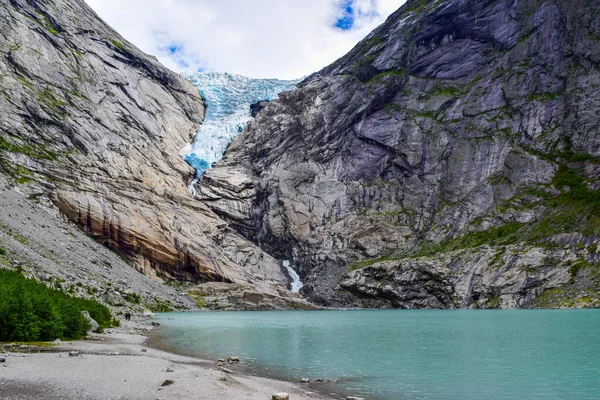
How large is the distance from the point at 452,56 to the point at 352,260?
7080cm

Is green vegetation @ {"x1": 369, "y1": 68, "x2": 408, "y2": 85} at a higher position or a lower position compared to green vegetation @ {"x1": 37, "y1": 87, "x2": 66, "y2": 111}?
higher

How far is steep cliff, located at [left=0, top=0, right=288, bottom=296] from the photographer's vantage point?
101 m

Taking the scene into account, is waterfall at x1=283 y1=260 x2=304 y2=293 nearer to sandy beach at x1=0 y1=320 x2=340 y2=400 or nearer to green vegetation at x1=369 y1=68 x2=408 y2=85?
green vegetation at x1=369 y1=68 x2=408 y2=85

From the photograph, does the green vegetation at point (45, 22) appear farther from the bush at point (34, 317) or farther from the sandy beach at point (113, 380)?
the sandy beach at point (113, 380)

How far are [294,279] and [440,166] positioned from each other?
49973 millimetres

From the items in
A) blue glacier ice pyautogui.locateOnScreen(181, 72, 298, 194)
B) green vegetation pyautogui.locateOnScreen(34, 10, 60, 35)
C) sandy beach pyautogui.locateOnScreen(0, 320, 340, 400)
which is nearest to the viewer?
sandy beach pyautogui.locateOnScreen(0, 320, 340, 400)

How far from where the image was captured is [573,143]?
11488 cm

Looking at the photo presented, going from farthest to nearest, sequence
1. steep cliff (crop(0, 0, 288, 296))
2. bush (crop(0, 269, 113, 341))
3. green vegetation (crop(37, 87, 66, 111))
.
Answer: green vegetation (crop(37, 87, 66, 111)), steep cliff (crop(0, 0, 288, 296)), bush (crop(0, 269, 113, 341))

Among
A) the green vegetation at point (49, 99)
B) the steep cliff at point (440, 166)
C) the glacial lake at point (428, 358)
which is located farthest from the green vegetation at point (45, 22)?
the glacial lake at point (428, 358)

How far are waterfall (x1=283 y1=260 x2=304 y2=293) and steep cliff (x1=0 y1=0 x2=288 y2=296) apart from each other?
2447 mm

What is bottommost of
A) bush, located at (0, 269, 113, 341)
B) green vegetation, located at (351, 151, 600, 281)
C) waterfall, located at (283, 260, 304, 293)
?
bush, located at (0, 269, 113, 341)

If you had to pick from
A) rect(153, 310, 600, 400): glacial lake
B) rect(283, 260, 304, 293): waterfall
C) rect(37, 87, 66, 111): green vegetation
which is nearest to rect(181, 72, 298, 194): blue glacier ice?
rect(283, 260, 304, 293): waterfall

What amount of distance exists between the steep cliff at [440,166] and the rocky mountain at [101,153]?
54.5 feet

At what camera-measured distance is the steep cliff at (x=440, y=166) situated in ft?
315
